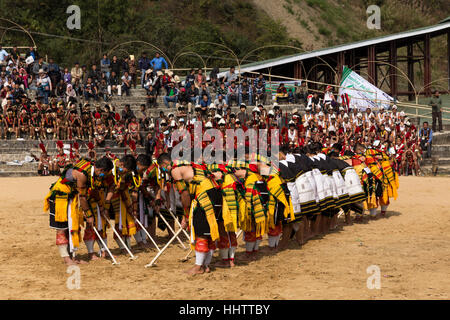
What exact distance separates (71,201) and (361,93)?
18.9 metres

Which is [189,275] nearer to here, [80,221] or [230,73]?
[80,221]

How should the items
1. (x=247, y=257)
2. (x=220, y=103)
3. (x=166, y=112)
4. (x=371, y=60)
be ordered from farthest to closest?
(x=371, y=60) < (x=166, y=112) < (x=220, y=103) < (x=247, y=257)

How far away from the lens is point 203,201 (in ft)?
25.6

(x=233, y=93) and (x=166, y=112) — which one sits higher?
(x=233, y=93)

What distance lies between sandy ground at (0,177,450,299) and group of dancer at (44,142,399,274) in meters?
0.34

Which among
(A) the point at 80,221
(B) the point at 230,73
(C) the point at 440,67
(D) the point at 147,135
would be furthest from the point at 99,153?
(C) the point at 440,67

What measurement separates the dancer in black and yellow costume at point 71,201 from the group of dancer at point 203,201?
1 cm

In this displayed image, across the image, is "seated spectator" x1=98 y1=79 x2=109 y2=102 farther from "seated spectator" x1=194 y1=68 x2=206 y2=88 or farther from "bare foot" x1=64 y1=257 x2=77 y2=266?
"bare foot" x1=64 y1=257 x2=77 y2=266

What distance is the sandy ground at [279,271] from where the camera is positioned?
6.71 meters

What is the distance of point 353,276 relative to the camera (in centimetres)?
733

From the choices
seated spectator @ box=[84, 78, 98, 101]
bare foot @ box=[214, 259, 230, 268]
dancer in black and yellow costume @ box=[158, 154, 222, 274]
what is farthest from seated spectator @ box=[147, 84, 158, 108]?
bare foot @ box=[214, 259, 230, 268]

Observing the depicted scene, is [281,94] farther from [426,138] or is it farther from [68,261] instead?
[68,261]

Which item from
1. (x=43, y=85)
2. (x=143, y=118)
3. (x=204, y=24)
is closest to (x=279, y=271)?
(x=143, y=118)

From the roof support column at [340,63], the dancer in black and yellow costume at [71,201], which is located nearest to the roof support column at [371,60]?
the roof support column at [340,63]
